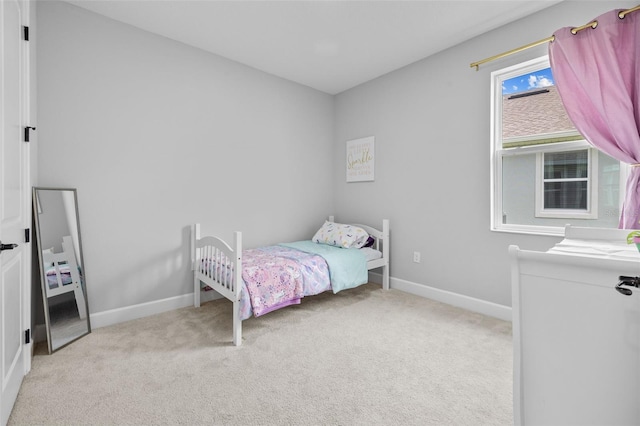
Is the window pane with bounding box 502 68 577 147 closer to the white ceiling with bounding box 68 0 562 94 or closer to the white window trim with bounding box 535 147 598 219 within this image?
the white window trim with bounding box 535 147 598 219

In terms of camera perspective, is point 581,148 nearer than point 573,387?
No

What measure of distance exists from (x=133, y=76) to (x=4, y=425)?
2416 millimetres

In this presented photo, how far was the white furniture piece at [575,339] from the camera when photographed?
0.84 metres

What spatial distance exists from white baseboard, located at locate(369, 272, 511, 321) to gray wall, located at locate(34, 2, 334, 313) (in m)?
1.46

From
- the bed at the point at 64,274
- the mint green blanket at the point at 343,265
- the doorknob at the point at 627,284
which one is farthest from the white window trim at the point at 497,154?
the bed at the point at 64,274

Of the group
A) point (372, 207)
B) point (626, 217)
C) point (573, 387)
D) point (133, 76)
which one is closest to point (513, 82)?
point (626, 217)

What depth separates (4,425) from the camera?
50.6 inches

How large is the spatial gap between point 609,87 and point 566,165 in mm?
582

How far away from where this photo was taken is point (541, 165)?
92.3 inches

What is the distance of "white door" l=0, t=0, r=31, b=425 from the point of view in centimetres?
132

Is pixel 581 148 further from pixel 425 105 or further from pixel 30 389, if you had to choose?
pixel 30 389

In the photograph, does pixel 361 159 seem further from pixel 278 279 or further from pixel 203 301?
pixel 203 301

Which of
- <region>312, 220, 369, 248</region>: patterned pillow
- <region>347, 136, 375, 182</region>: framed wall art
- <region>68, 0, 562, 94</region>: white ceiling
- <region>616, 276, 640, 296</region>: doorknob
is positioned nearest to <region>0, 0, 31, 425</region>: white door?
<region>68, 0, 562, 94</region>: white ceiling

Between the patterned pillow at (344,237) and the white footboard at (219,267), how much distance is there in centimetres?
118
